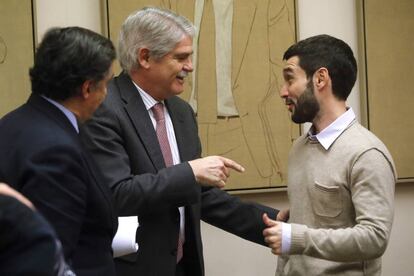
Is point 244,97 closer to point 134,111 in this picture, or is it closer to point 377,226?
point 134,111

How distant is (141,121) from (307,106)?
2.11 feet

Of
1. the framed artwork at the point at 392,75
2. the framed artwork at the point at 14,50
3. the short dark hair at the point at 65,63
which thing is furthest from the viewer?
the framed artwork at the point at 392,75

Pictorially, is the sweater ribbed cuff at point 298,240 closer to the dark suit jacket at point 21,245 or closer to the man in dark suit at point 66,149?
the man in dark suit at point 66,149

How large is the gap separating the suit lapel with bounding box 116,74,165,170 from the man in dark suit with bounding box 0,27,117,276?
57 cm

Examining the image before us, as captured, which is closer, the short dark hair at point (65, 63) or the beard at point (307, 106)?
the short dark hair at point (65, 63)

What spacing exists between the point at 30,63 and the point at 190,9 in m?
0.91

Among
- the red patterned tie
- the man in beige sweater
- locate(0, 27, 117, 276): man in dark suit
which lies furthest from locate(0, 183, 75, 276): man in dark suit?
the red patterned tie

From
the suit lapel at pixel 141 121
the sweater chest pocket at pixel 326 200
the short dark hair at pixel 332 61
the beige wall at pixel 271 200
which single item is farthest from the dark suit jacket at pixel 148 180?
the beige wall at pixel 271 200

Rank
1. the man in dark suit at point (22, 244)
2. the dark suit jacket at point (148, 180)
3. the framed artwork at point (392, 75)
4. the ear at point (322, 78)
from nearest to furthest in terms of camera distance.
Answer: the man in dark suit at point (22, 244) < the dark suit jacket at point (148, 180) < the ear at point (322, 78) < the framed artwork at point (392, 75)

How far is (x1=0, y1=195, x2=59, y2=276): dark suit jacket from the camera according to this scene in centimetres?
103

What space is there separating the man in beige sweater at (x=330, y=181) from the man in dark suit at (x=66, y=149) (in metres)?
0.73

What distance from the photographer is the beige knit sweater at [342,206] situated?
7.14ft

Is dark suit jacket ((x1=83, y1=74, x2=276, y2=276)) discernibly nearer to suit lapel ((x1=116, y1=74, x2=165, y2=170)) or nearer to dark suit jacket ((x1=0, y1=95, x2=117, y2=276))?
suit lapel ((x1=116, y1=74, x2=165, y2=170))

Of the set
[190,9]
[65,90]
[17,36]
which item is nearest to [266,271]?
[190,9]
